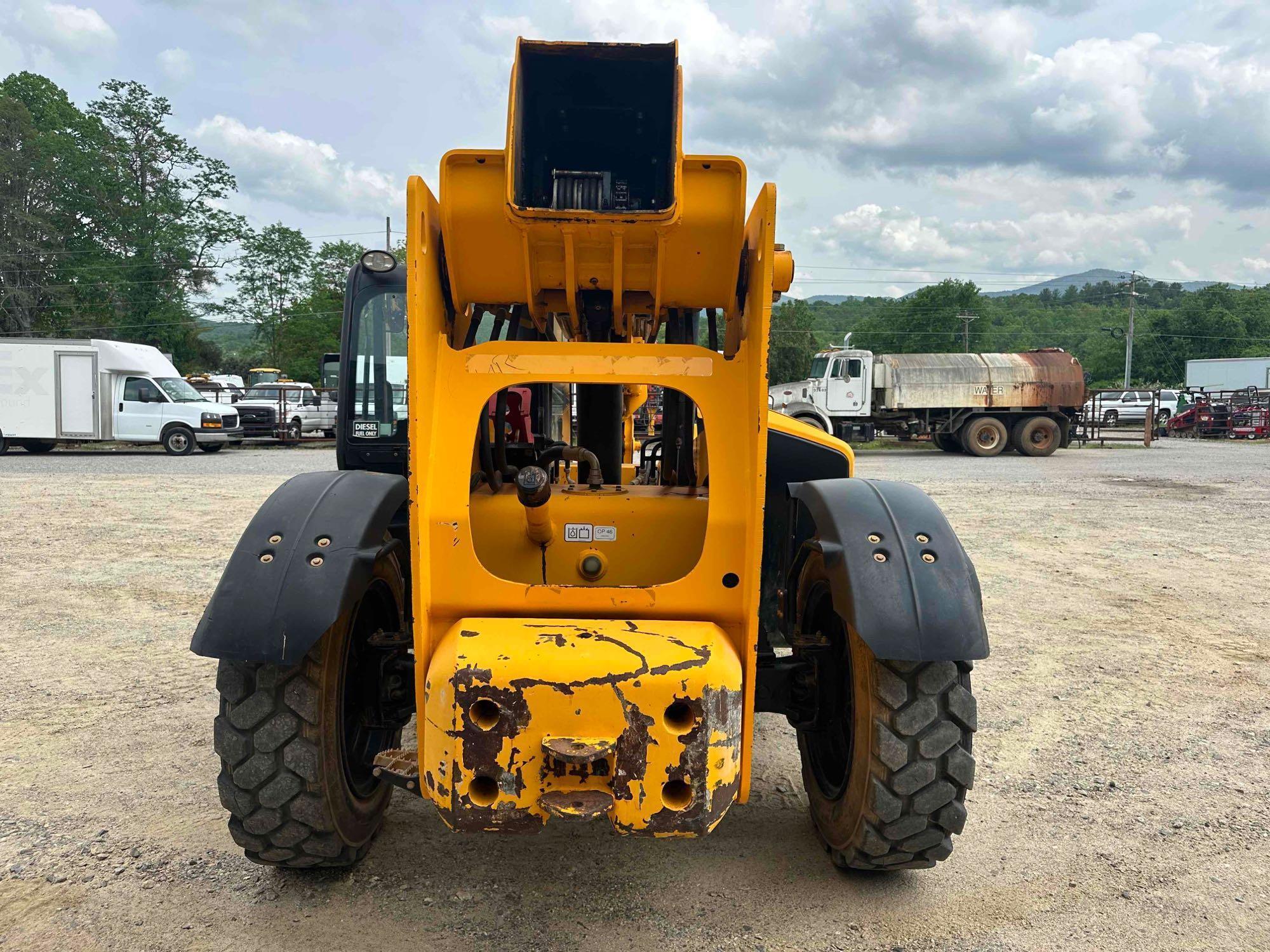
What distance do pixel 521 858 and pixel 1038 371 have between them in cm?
2556

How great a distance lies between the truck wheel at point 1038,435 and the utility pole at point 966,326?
177 feet

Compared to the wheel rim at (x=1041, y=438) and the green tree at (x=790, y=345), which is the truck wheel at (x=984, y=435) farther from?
the green tree at (x=790, y=345)

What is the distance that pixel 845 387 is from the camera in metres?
25.8

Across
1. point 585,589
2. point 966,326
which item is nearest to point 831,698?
point 585,589

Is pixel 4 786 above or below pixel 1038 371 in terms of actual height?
below

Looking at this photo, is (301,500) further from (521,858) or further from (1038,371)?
(1038,371)

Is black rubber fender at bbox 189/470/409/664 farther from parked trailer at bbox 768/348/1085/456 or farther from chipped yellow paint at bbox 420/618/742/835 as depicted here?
parked trailer at bbox 768/348/1085/456

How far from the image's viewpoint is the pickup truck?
26781 mm

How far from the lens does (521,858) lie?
10.1 feet

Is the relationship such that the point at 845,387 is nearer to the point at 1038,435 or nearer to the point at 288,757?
the point at 1038,435

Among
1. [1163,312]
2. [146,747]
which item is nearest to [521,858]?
[146,747]

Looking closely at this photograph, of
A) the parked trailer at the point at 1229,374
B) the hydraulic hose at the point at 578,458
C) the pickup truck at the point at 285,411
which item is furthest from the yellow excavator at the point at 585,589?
the parked trailer at the point at 1229,374

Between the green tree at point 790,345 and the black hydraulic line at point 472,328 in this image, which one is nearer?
the black hydraulic line at point 472,328

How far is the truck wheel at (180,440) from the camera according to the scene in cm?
2238
